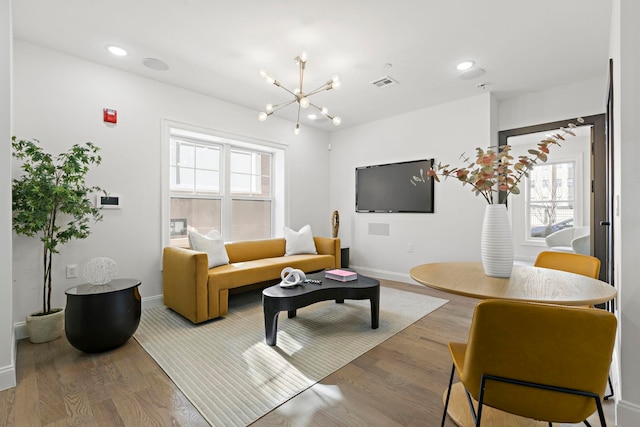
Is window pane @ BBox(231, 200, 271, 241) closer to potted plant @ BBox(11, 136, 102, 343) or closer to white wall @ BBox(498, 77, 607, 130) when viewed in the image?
potted plant @ BBox(11, 136, 102, 343)

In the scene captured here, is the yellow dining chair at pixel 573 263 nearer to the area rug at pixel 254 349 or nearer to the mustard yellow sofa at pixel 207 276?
the area rug at pixel 254 349

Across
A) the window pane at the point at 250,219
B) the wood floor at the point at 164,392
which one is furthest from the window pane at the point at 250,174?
the wood floor at the point at 164,392

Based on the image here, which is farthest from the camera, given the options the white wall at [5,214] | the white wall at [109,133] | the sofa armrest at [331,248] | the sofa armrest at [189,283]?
the sofa armrest at [331,248]

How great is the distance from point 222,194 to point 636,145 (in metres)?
4.09

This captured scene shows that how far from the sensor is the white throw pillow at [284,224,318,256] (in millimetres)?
4418

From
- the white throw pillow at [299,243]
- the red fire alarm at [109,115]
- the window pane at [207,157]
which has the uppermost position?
the red fire alarm at [109,115]

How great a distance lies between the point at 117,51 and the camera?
282cm

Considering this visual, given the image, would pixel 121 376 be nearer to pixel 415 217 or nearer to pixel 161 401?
pixel 161 401

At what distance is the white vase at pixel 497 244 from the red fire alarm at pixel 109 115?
11.8ft

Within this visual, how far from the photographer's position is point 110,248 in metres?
3.12

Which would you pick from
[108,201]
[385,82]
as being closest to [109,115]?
[108,201]

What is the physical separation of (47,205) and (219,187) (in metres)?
2.07

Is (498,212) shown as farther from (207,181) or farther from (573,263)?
(207,181)

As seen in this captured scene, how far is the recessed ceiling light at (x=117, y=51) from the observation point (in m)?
2.77
